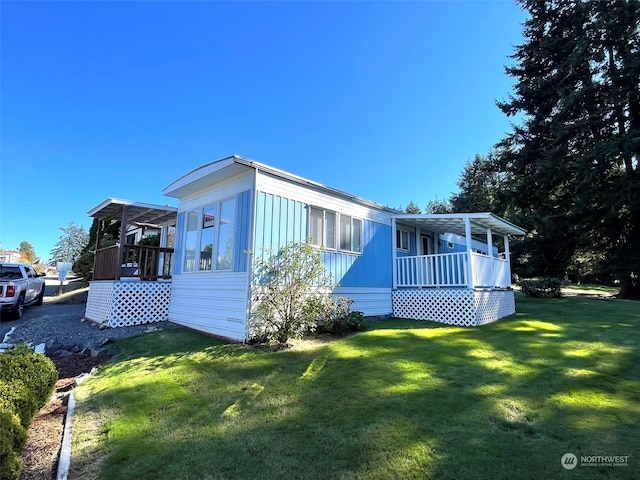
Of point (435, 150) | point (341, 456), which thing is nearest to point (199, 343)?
point (341, 456)

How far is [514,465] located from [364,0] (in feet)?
40.7

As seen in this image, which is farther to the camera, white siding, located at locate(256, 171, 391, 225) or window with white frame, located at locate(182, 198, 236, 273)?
window with white frame, located at locate(182, 198, 236, 273)

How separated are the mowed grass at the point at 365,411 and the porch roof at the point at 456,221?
442 centimetres

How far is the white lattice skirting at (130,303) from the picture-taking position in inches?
385

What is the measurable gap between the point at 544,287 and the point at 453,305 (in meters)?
10.5

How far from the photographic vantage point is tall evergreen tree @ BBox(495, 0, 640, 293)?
17.0 meters

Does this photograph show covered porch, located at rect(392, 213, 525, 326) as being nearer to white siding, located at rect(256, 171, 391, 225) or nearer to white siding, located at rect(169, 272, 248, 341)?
white siding, located at rect(256, 171, 391, 225)

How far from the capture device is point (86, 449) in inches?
145

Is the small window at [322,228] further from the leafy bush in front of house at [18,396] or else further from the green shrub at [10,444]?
the green shrub at [10,444]

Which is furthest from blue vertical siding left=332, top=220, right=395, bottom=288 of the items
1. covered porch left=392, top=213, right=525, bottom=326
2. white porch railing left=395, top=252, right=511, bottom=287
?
white porch railing left=395, top=252, right=511, bottom=287

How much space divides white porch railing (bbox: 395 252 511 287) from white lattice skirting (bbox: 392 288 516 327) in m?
0.32

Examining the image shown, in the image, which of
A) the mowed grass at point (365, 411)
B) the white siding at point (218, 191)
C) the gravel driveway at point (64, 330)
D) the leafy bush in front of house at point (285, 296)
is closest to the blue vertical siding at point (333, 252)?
the leafy bush in front of house at point (285, 296)

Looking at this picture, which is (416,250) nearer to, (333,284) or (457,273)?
(457,273)

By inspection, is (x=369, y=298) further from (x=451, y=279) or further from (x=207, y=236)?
(x=207, y=236)
